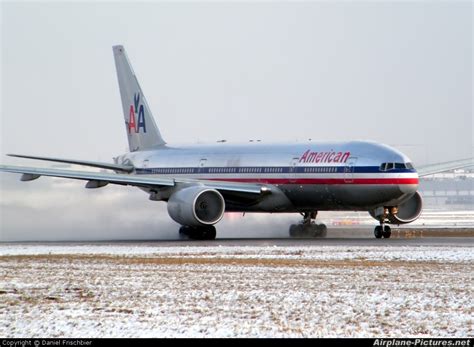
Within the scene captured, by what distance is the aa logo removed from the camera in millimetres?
54219

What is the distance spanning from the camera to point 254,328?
634 inches

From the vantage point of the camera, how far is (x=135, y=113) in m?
54.6

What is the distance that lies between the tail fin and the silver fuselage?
434 cm

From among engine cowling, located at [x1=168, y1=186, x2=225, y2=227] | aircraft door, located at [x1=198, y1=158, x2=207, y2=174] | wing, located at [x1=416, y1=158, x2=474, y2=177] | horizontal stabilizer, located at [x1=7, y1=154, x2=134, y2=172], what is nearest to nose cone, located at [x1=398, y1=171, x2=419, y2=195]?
wing, located at [x1=416, y1=158, x2=474, y2=177]

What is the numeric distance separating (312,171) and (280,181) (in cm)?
179

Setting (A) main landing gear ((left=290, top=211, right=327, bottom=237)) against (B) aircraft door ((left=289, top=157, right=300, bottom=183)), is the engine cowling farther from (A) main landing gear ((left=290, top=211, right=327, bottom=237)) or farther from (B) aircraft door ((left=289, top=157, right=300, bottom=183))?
(A) main landing gear ((left=290, top=211, right=327, bottom=237))

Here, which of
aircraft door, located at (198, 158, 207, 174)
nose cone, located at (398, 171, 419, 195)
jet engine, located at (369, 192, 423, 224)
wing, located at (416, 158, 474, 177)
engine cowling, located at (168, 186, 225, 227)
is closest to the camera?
nose cone, located at (398, 171, 419, 195)

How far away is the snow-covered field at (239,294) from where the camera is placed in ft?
53.1

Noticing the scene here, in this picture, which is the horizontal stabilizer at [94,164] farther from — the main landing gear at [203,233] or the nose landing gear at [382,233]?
the nose landing gear at [382,233]

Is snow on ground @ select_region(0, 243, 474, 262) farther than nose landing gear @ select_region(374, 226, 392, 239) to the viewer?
No

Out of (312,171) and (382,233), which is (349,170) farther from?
(382,233)

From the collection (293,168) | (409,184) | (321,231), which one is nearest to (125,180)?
(293,168)

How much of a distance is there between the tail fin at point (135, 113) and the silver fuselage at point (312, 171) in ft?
14.2

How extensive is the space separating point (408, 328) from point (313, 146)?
28.4 meters
